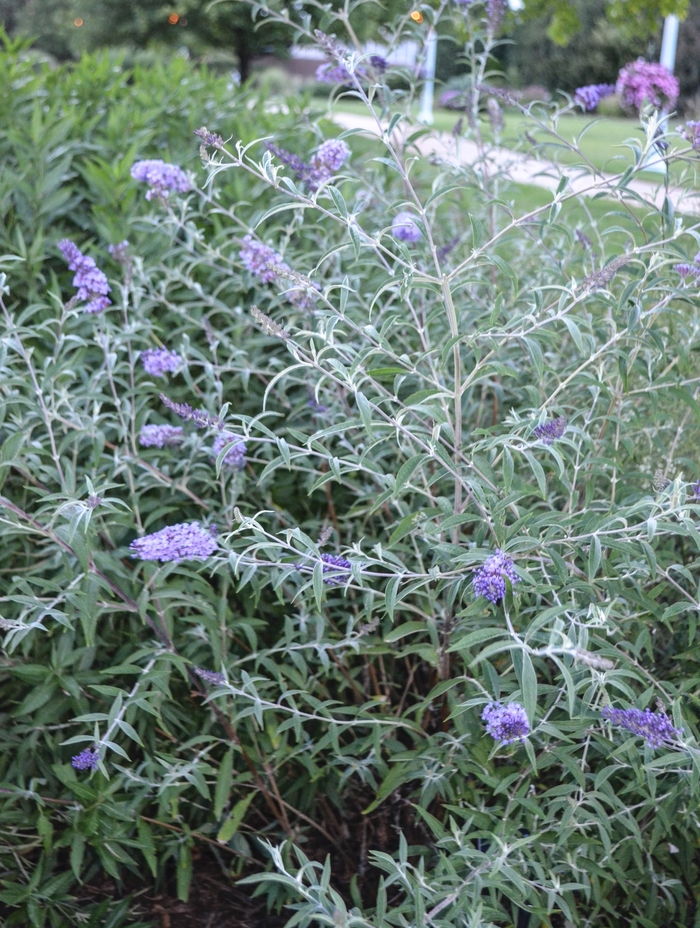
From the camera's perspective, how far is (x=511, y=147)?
3674 millimetres

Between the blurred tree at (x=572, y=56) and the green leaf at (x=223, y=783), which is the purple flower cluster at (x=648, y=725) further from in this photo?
the blurred tree at (x=572, y=56)

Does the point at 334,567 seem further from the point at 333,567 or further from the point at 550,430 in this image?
the point at 550,430

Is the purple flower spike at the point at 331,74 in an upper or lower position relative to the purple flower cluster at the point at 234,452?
upper

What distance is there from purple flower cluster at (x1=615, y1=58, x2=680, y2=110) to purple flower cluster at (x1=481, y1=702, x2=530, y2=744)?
82.3 inches

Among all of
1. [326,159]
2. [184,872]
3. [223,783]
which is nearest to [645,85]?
[326,159]

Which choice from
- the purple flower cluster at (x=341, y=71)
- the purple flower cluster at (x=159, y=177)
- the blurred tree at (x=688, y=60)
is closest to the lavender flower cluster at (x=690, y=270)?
the purple flower cluster at (x=341, y=71)

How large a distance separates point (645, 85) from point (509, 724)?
222 cm

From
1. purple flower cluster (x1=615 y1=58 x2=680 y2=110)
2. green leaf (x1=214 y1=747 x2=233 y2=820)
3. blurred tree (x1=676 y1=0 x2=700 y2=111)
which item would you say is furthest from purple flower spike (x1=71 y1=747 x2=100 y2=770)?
blurred tree (x1=676 y1=0 x2=700 y2=111)

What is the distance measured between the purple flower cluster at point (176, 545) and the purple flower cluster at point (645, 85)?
2.04 metres

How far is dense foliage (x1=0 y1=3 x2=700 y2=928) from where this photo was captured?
1935 mm

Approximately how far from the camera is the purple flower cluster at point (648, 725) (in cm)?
177

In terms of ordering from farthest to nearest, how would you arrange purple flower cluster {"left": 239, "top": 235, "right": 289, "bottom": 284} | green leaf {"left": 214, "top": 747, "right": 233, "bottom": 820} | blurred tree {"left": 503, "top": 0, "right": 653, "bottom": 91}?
blurred tree {"left": 503, "top": 0, "right": 653, "bottom": 91} → purple flower cluster {"left": 239, "top": 235, "right": 289, "bottom": 284} → green leaf {"left": 214, "top": 747, "right": 233, "bottom": 820}

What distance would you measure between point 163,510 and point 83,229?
1744 mm

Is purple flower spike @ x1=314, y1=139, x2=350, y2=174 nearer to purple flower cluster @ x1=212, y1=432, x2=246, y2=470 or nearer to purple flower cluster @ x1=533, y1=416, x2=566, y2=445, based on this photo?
purple flower cluster @ x1=212, y1=432, x2=246, y2=470
